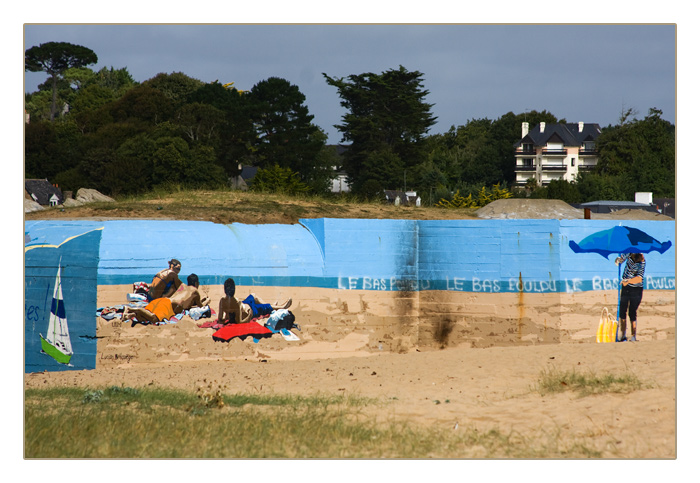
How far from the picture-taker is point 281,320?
16391 millimetres

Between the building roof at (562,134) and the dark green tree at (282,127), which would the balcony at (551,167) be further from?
the dark green tree at (282,127)

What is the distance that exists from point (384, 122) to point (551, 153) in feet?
83.1

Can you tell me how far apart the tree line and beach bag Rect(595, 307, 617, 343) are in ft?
97.2

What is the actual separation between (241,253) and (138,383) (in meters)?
3.74

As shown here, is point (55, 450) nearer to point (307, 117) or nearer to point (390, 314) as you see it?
point (390, 314)

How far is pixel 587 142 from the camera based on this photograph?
81.6m

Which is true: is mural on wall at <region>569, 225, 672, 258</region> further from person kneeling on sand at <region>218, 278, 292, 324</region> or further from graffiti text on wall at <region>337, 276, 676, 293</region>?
person kneeling on sand at <region>218, 278, 292, 324</region>

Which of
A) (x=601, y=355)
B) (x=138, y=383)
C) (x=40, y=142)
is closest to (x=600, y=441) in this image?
(x=601, y=355)

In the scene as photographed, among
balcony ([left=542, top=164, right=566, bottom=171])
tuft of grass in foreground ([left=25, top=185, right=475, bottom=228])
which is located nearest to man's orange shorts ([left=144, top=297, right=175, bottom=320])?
tuft of grass in foreground ([left=25, top=185, right=475, bottom=228])

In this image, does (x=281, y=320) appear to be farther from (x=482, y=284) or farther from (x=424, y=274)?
(x=482, y=284)

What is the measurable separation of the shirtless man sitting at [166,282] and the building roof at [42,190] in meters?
30.5

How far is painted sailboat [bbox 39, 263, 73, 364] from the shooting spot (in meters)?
15.1

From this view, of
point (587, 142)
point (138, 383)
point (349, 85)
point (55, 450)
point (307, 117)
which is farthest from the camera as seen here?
point (587, 142)

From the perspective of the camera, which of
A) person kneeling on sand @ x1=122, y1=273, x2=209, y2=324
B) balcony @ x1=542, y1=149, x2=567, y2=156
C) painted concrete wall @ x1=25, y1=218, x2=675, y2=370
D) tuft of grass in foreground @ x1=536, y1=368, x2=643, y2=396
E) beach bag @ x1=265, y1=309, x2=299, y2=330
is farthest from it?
balcony @ x1=542, y1=149, x2=567, y2=156
